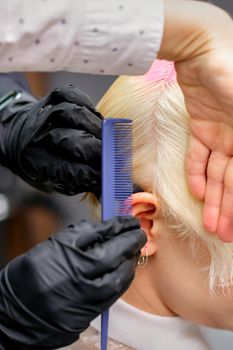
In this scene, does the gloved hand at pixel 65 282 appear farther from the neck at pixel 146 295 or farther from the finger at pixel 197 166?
the neck at pixel 146 295

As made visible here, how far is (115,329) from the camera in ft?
3.90

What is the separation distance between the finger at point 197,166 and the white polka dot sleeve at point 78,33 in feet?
0.66

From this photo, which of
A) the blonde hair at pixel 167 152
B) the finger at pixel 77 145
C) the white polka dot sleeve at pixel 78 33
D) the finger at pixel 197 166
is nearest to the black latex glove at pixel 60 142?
the finger at pixel 77 145

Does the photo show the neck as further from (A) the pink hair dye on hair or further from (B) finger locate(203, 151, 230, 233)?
(A) the pink hair dye on hair

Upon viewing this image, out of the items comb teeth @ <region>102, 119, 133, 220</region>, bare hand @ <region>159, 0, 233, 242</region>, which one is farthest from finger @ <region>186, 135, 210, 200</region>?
comb teeth @ <region>102, 119, 133, 220</region>

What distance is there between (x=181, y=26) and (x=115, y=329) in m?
0.65

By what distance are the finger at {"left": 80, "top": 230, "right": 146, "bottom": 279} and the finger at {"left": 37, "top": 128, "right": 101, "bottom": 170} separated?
0.94ft

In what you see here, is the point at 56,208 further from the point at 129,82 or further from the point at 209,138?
the point at 209,138

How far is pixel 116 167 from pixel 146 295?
0.31 m

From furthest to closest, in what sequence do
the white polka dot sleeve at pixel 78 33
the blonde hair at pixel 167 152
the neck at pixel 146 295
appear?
the neck at pixel 146 295
the blonde hair at pixel 167 152
the white polka dot sleeve at pixel 78 33

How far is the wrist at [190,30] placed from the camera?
2.58 ft

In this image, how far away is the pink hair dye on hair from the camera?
3.46 feet

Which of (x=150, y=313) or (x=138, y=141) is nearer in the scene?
(x=138, y=141)

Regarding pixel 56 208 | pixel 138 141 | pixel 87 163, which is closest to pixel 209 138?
pixel 138 141
